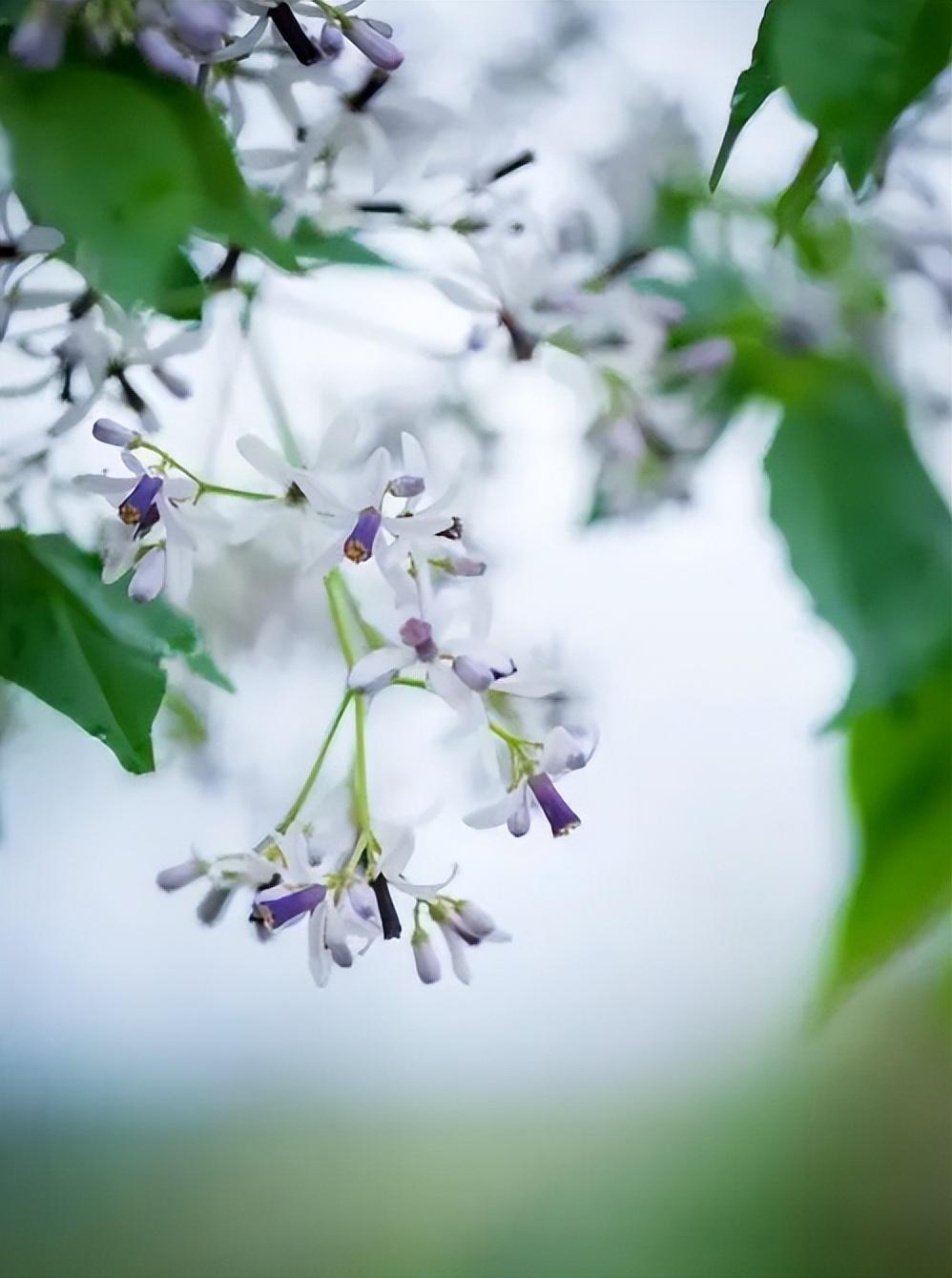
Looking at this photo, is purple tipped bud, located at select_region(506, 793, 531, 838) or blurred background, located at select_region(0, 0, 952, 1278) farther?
blurred background, located at select_region(0, 0, 952, 1278)

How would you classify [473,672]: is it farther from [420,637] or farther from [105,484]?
[105,484]

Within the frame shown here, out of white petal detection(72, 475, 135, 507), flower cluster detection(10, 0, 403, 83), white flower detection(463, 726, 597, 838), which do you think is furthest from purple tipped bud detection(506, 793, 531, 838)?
flower cluster detection(10, 0, 403, 83)

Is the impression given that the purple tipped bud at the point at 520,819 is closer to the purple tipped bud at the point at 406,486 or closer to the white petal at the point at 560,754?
the white petal at the point at 560,754

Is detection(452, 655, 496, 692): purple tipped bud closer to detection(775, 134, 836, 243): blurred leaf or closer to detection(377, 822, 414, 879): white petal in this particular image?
detection(377, 822, 414, 879): white petal

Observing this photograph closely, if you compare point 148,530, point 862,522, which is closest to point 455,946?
point 148,530

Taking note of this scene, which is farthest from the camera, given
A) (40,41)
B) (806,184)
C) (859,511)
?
(859,511)

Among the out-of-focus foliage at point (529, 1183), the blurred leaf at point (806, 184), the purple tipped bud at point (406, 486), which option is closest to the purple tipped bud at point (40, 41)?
the purple tipped bud at point (406, 486)
